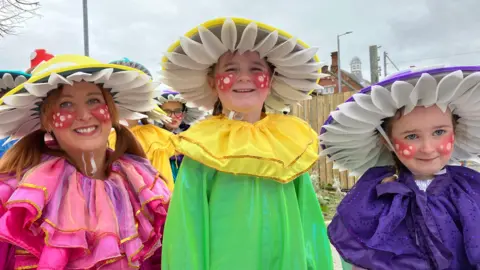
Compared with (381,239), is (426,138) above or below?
above

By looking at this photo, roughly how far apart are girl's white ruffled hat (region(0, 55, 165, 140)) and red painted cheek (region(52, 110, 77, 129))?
0.10 metres

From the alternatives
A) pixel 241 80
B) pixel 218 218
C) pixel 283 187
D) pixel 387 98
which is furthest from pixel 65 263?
pixel 387 98

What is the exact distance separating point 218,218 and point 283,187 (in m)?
0.30

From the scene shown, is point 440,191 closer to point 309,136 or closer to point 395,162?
point 395,162

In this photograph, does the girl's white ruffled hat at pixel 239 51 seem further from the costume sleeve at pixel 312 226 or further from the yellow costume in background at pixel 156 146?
the yellow costume in background at pixel 156 146

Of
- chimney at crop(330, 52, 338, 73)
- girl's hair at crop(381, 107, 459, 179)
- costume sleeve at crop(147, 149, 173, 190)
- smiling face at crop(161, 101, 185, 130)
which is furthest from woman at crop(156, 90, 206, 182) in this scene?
chimney at crop(330, 52, 338, 73)

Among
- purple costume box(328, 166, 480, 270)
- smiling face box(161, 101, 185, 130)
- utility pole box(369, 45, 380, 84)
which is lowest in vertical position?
purple costume box(328, 166, 480, 270)

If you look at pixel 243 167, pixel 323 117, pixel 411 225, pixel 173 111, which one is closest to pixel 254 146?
pixel 243 167

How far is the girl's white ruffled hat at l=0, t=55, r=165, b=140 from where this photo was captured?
171cm

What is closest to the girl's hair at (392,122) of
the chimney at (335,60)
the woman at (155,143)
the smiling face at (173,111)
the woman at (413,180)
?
the woman at (413,180)

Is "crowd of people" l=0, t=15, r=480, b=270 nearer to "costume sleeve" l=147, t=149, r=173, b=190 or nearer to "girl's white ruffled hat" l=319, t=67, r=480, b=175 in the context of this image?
"girl's white ruffled hat" l=319, t=67, r=480, b=175

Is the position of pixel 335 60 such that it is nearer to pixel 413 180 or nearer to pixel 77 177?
pixel 413 180

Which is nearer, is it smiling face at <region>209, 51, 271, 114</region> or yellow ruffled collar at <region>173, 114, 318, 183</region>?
yellow ruffled collar at <region>173, 114, 318, 183</region>

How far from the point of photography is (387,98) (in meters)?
1.60
